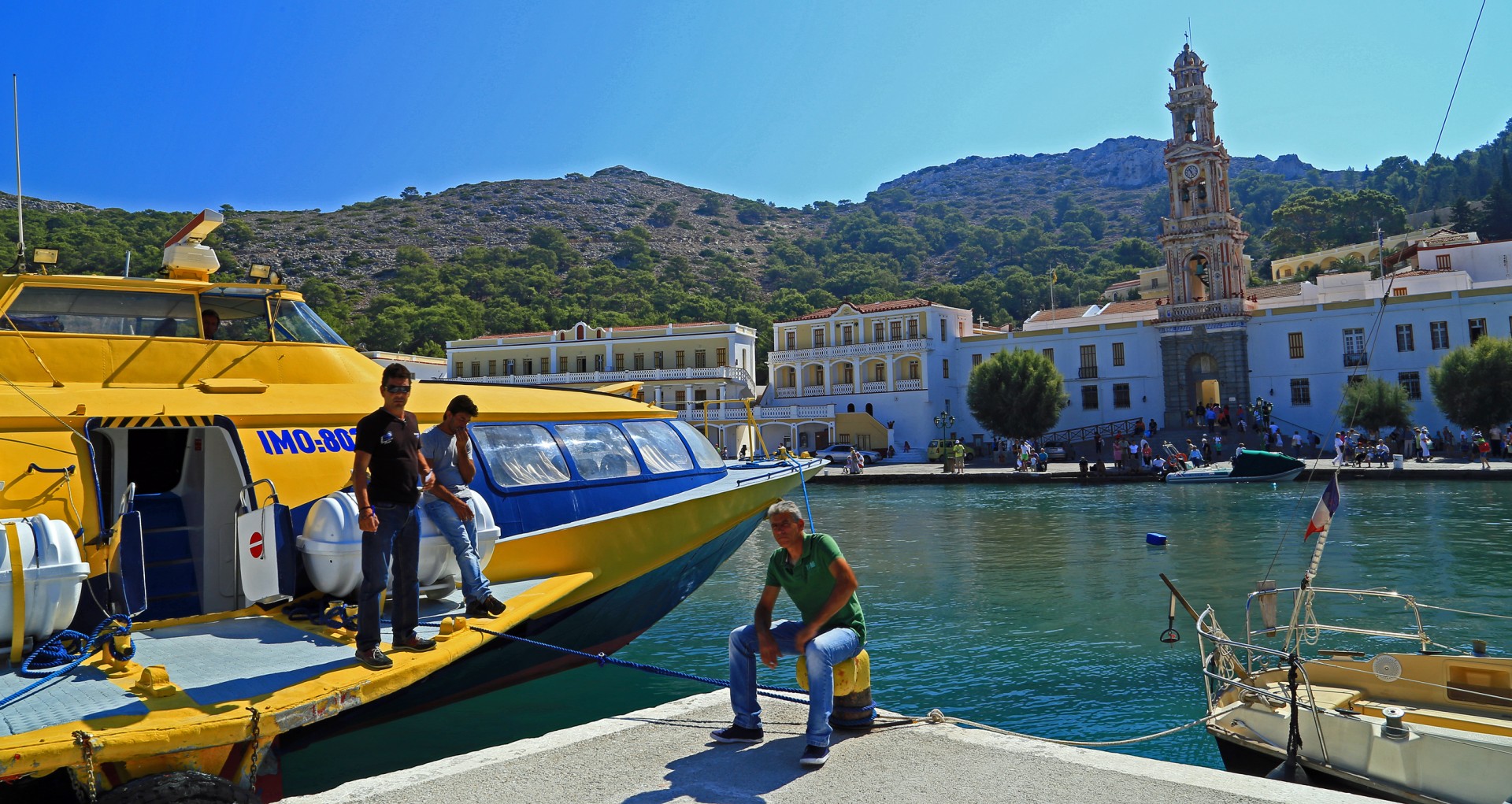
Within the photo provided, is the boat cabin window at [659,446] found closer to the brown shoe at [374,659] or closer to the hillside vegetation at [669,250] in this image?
the brown shoe at [374,659]

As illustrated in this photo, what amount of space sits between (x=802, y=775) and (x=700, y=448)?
5.89 meters

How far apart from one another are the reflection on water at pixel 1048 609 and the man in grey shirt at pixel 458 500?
74.9 inches

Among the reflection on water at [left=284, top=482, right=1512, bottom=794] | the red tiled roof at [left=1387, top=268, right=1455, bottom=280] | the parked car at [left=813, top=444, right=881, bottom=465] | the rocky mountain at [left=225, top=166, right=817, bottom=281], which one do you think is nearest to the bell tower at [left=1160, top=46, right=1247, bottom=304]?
the red tiled roof at [left=1387, top=268, right=1455, bottom=280]

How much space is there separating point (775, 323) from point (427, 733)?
5790 cm

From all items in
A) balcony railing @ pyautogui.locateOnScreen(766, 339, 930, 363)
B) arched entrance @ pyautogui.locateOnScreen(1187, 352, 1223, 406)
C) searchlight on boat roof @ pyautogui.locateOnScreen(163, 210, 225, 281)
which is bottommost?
searchlight on boat roof @ pyautogui.locateOnScreen(163, 210, 225, 281)

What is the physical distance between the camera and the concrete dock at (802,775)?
442 cm

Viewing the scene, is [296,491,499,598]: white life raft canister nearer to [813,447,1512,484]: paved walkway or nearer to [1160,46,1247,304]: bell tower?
[813,447,1512,484]: paved walkway

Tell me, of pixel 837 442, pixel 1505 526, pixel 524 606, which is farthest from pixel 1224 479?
pixel 524 606

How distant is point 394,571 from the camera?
5816 mm

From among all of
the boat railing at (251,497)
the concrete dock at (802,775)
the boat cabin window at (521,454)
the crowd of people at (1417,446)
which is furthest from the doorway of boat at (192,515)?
the crowd of people at (1417,446)

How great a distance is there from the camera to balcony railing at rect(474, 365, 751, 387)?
207 ft

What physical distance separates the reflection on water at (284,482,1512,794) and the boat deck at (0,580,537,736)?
1.59 metres

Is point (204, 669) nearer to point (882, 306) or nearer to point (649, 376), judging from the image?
point (882, 306)

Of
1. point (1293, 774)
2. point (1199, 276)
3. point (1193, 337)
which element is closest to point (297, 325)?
point (1293, 774)
